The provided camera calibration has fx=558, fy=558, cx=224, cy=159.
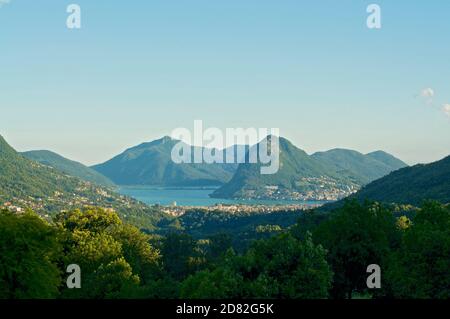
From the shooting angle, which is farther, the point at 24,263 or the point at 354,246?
the point at 354,246

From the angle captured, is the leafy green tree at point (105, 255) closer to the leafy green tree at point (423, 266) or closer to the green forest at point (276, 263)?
the green forest at point (276, 263)

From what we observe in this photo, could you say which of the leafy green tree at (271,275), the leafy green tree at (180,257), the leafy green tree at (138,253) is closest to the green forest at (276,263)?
the leafy green tree at (271,275)

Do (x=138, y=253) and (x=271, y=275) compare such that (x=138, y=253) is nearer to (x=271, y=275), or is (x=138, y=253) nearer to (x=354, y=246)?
(x=354, y=246)

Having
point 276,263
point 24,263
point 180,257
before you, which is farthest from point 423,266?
point 180,257

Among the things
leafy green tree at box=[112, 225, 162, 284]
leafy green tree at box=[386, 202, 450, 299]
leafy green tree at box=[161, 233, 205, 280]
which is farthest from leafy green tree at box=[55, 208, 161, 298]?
leafy green tree at box=[386, 202, 450, 299]

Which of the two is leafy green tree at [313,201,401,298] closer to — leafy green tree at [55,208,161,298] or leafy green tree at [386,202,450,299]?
leafy green tree at [386,202,450,299]

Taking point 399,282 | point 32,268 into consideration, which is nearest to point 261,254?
point 399,282
